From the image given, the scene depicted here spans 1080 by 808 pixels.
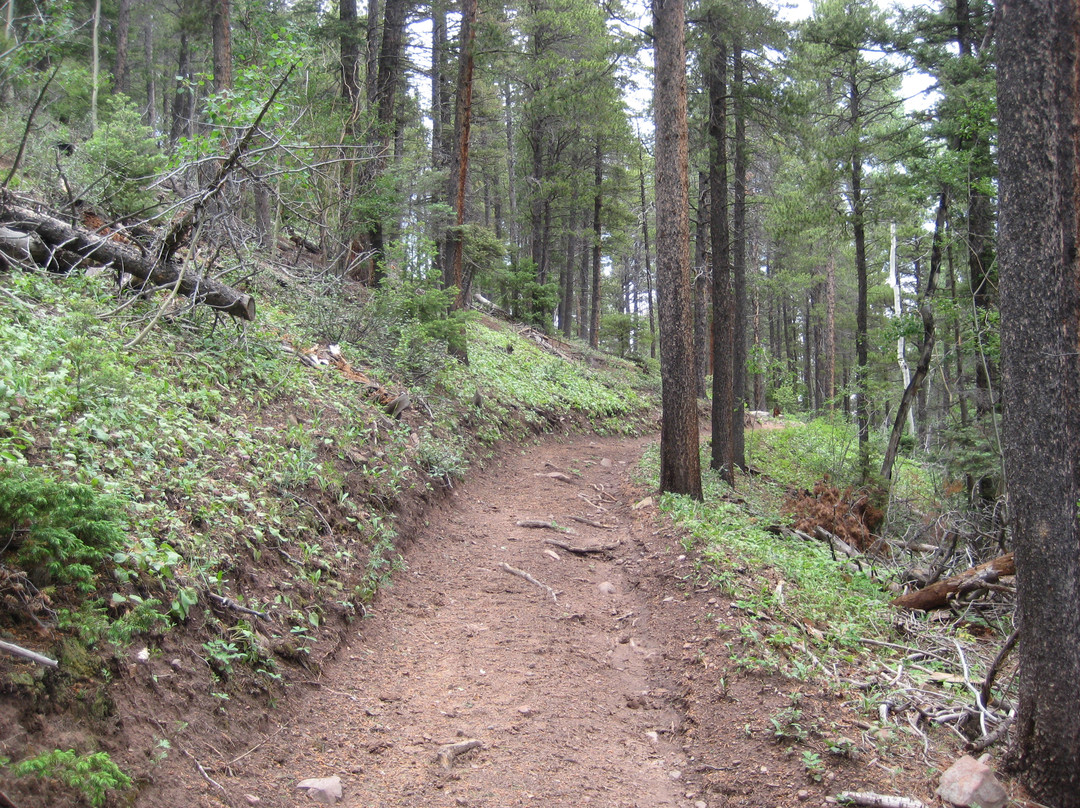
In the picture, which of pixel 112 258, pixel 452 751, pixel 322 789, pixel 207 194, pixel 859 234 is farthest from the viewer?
pixel 859 234

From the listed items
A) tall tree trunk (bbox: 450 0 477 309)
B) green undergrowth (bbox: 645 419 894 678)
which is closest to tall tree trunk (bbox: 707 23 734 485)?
green undergrowth (bbox: 645 419 894 678)

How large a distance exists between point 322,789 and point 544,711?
160 cm

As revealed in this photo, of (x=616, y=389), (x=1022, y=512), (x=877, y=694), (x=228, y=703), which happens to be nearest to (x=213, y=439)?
(x=228, y=703)

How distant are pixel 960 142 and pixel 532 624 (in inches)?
461

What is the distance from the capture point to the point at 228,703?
367 centimetres

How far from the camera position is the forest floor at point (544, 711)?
3.58m

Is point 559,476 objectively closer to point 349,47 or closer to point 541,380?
point 541,380

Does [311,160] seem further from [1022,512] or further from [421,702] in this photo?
[1022,512]

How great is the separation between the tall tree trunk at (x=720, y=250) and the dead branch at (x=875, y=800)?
939 centimetres

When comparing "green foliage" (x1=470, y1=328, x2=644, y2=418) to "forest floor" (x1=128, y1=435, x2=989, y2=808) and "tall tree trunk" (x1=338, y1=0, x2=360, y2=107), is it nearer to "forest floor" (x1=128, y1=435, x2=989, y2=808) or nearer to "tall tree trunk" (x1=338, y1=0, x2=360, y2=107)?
"tall tree trunk" (x1=338, y1=0, x2=360, y2=107)

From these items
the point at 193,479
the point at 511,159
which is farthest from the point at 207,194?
the point at 511,159

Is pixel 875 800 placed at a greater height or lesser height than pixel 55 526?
lesser

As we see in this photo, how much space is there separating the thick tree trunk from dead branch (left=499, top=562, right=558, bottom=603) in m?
6.70

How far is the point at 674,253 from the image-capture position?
9258 millimetres
